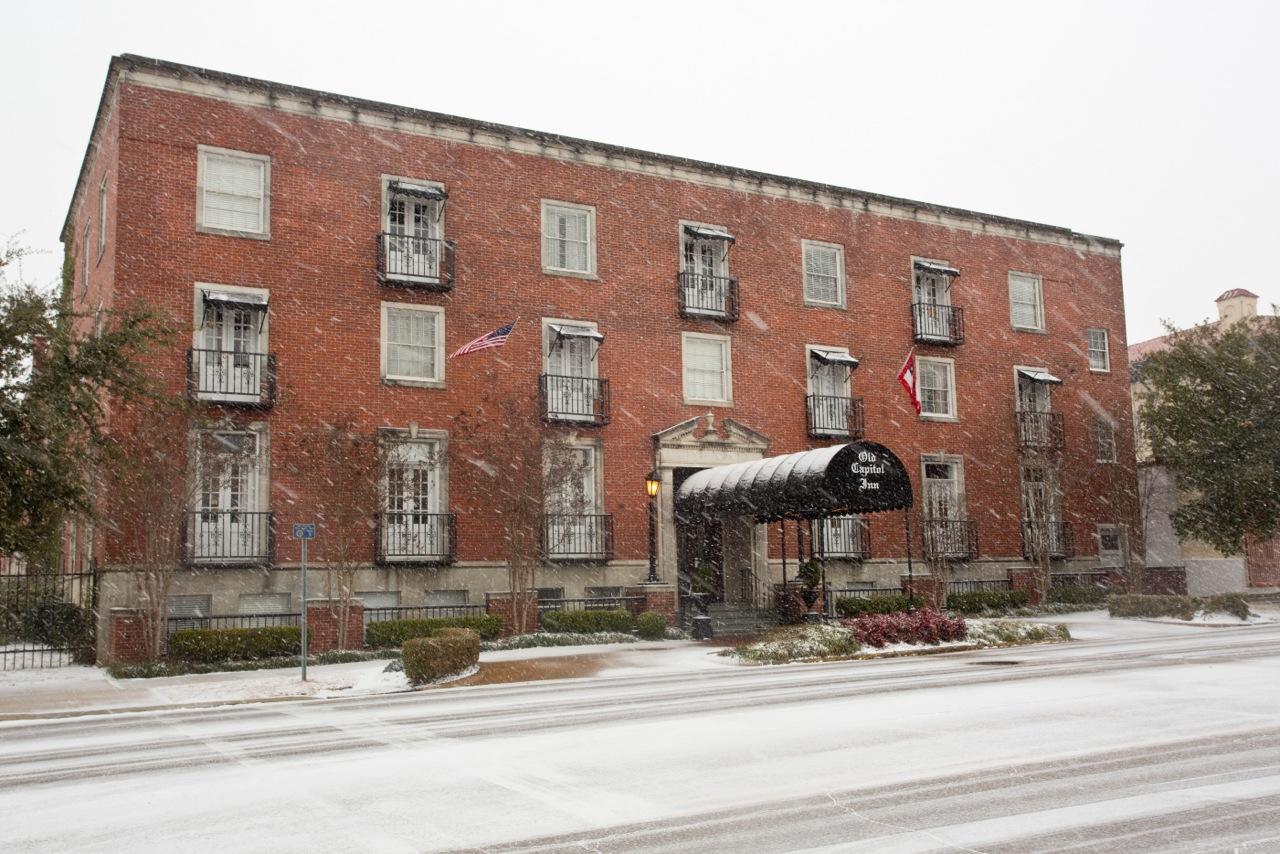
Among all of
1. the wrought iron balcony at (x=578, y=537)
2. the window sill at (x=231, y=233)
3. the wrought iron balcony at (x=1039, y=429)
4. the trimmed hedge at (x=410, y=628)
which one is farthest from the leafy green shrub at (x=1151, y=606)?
the window sill at (x=231, y=233)

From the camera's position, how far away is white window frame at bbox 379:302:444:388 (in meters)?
25.6

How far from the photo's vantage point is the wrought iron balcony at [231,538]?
74.6 ft

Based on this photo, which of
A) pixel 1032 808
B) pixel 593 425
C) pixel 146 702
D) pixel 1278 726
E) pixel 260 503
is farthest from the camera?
pixel 593 425

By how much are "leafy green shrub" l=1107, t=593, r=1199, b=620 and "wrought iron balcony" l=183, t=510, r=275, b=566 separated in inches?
823

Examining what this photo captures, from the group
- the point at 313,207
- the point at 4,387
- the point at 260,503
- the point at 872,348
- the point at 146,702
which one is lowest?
the point at 146,702

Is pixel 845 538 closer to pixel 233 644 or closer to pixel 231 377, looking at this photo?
pixel 231 377

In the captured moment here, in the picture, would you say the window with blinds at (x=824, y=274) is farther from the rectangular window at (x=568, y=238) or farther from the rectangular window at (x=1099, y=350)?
the rectangular window at (x=1099, y=350)

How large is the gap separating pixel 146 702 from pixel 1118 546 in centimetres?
3048

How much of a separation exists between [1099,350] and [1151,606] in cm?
1169

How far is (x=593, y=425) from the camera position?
90.2ft

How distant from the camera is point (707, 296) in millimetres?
30094

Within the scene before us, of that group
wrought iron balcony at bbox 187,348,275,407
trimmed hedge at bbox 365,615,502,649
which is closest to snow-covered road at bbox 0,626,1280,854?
trimmed hedge at bbox 365,615,502,649

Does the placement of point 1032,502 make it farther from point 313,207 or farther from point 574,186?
point 313,207

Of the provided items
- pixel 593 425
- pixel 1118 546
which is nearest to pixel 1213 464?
pixel 1118 546
